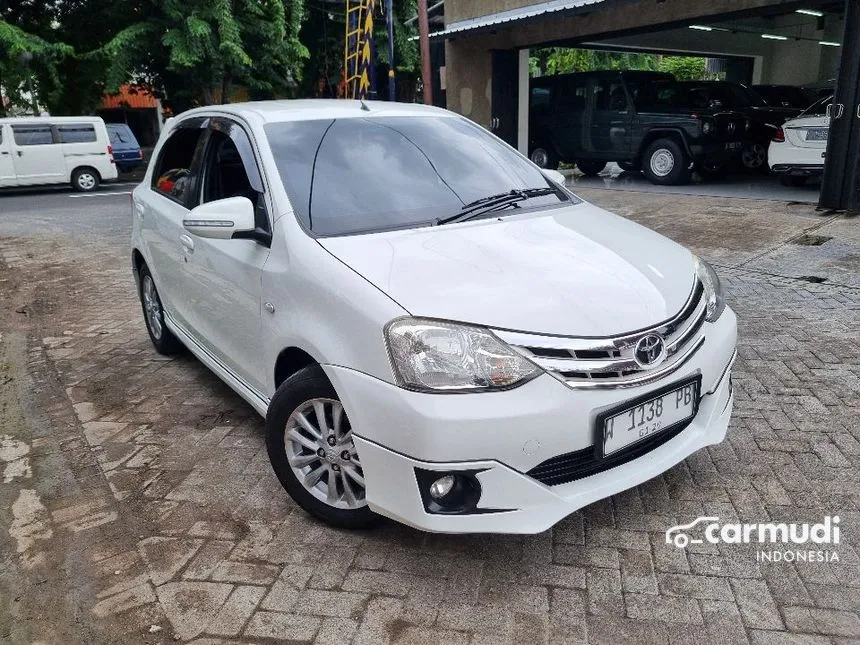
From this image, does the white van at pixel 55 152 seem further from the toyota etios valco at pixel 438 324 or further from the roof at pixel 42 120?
the toyota etios valco at pixel 438 324

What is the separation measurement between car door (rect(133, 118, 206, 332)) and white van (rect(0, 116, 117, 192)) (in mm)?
13753

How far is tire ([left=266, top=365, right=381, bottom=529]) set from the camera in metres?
2.63

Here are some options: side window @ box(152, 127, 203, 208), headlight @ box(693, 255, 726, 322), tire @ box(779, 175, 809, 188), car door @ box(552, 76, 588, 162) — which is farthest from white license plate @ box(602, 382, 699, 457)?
car door @ box(552, 76, 588, 162)

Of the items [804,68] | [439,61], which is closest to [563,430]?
[439,61]

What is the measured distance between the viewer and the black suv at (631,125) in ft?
37.6

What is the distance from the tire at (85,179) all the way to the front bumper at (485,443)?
17003mm

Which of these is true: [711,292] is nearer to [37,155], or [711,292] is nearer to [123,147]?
[37,155]

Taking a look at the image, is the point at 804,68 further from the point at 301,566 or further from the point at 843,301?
the point at 301,566

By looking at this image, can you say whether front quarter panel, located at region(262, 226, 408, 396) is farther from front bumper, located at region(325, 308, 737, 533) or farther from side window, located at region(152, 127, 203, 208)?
side window, located at region(152, 127, 203, 208)

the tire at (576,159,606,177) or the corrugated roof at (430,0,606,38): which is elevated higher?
the corrugated roof at (430,0,606,38)

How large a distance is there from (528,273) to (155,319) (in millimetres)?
3309

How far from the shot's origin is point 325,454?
2711 millimetres

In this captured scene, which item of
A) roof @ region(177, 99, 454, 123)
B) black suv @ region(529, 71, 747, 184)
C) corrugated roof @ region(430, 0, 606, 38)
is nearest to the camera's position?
roof @ region(177, 99, 454, 123)

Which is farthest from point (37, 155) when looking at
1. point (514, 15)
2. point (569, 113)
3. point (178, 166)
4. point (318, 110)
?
point (318, 110)
